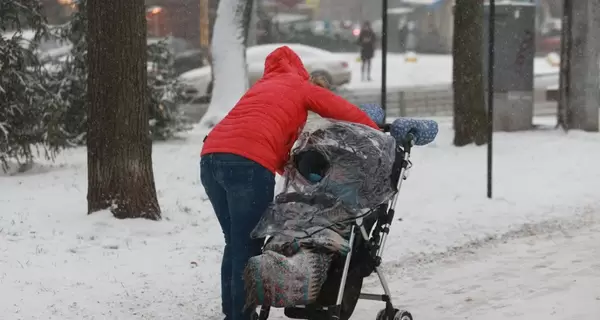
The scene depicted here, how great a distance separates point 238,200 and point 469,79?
884 cm

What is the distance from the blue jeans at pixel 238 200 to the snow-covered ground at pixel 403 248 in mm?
942

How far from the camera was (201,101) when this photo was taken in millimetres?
25969

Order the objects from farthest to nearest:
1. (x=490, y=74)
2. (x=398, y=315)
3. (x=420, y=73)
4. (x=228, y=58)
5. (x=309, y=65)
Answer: (x=420, y=73) < (x=309, y=65) < (x=228, y=58) < (x=490, y=74) < (x=398, y=315)

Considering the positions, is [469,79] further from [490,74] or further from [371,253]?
[371,253]

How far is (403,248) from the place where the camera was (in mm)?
8625

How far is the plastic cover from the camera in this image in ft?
18.0

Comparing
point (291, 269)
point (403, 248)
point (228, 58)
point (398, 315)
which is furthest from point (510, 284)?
point (228, 58)

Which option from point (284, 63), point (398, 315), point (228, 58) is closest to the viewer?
point (284, 63)

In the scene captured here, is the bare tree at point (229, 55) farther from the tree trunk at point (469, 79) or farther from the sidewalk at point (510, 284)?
the sidewalk at point (510, 284)

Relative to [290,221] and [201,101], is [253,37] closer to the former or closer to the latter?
[201,101]

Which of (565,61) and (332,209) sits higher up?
(332,209)

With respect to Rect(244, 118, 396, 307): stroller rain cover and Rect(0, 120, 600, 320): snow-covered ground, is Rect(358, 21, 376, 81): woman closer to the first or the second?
Rect(0, 120, 600, 320): snow-covered ground

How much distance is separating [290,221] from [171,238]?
3.32m

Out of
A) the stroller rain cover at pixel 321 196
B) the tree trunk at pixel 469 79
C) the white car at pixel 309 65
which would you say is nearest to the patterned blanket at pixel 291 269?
the stroller rain cover at pixel 321 196
